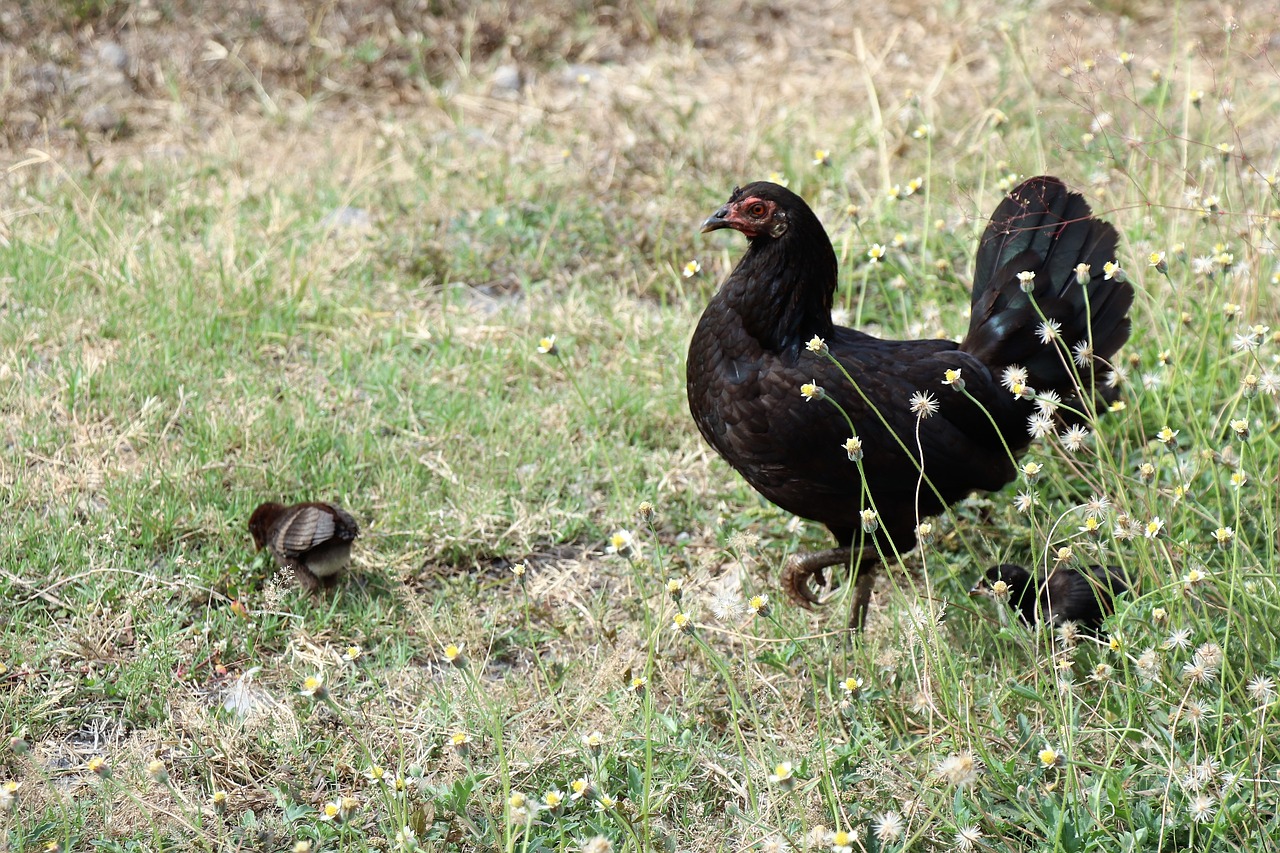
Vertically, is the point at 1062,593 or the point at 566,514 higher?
the point at 1062,593

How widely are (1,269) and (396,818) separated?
3369 mm

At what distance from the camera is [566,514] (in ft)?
13.8

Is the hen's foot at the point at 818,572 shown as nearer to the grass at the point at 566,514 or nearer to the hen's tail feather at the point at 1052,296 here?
the grass at the point at 566,514

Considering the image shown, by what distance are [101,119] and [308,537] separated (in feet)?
12.4

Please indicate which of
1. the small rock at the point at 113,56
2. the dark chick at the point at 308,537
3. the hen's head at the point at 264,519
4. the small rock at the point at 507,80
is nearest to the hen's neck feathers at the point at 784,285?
the dark chick at the point at 308,537

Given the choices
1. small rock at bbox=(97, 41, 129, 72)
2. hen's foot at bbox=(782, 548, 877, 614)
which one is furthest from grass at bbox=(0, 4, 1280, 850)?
small rock at bbox=(97, 41, 129, 72)

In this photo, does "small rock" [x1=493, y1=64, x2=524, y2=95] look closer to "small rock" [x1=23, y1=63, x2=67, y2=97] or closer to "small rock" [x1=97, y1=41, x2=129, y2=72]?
"small rock" [x1=97, y1=41, x2=129, y2=72]

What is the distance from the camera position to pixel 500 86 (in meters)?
7.03

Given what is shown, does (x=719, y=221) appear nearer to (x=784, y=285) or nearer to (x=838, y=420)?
(x=784, y=285)

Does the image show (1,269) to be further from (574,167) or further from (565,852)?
(565,852)

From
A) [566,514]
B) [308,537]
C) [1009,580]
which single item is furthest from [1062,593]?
[308,537]

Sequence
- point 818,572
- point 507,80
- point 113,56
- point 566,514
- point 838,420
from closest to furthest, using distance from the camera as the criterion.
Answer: point 838,420, point 818,572, point 566,514, point 113,56, point 507,80

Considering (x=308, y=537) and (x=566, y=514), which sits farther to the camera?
(x=566, y=514)

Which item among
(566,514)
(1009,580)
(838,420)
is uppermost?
(838,420)
